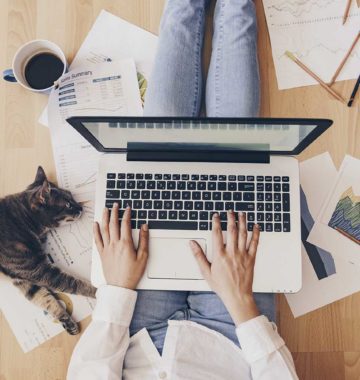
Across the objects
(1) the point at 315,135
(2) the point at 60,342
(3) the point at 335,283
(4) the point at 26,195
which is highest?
(1) the point at 315,135

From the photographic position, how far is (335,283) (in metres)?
0.77

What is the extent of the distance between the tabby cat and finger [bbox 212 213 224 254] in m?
0.27

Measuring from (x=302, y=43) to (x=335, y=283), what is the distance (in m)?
0.47

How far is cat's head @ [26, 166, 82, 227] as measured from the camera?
2.53 feet

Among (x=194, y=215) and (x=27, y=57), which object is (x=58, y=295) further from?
(x=27, y=57)

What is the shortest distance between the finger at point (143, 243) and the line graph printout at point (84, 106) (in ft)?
0.66

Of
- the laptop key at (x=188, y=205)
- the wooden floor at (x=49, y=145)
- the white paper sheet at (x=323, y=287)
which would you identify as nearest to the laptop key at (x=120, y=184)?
the laptop key at (x=188, y=205)

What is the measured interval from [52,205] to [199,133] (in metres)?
0.35

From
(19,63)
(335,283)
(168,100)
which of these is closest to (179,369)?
(335,283)

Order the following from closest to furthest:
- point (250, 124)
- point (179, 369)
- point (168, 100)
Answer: point (250, 124) → point (179, 369) → point (168, 100)

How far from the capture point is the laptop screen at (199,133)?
520 mm

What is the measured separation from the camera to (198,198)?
2.15ft

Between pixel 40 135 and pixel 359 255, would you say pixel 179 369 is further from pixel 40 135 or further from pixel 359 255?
pixel 40 135

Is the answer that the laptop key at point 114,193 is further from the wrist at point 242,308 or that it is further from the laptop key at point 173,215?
the wrist at point 242,308
